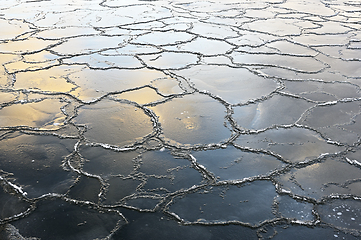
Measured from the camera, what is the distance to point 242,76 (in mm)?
3416

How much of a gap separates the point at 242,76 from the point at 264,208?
1.99 meters

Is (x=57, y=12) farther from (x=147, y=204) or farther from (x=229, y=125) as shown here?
(x=147, y=204)

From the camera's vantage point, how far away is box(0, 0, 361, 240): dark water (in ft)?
5.38

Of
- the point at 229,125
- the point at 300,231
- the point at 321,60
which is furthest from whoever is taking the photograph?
the point at 321,60

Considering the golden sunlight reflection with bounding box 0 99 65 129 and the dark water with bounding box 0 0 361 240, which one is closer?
the dark water with bounding box 0 0 361 240

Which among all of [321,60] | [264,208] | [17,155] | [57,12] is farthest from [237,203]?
[57,12]

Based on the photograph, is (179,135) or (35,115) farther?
(35,115)

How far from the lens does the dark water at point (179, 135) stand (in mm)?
1639

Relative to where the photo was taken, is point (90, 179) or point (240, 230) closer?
point (240, 230)

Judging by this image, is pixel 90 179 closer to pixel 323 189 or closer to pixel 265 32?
pixel 323 189

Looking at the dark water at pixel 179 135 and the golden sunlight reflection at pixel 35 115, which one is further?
the golden sunlight reflection at pixel 35 115

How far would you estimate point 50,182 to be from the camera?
6.14 ft

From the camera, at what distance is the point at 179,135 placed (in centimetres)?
236

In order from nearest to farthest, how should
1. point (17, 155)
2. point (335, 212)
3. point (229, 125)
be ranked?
point (335, 212) < point (17, 155) < point (229, 125)
